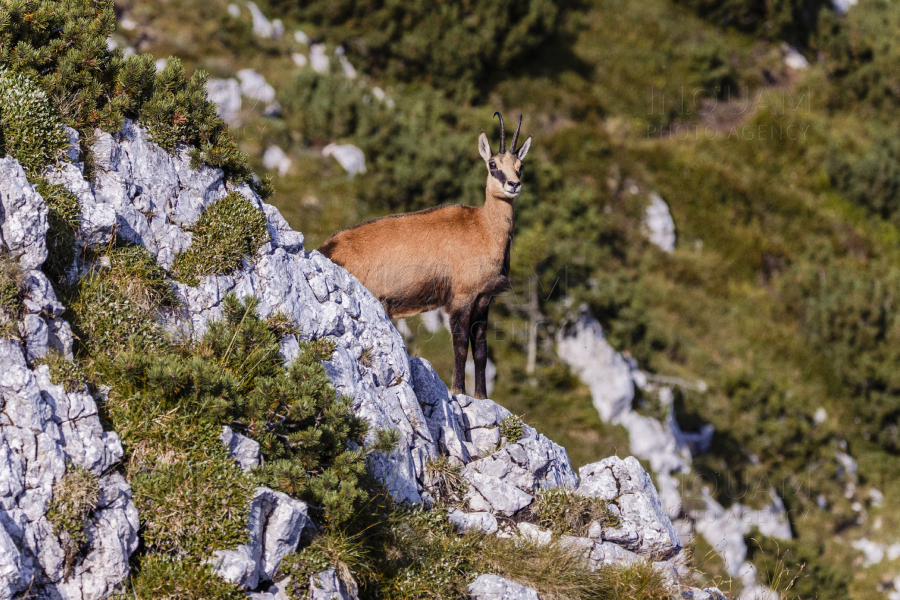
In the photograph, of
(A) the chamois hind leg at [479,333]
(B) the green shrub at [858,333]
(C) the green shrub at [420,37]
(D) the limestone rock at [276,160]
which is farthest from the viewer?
(C) the green shrub at [420,37]

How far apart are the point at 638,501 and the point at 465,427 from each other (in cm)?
Result: 287

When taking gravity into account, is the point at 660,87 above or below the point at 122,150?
below

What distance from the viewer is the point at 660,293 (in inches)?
1538

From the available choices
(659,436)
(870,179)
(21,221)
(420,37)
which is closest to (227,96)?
(420,37)

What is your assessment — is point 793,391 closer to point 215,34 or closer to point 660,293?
point 660,293

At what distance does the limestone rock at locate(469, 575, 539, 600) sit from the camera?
9.91m

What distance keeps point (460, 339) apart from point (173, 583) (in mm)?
6764

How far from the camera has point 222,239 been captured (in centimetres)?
1108

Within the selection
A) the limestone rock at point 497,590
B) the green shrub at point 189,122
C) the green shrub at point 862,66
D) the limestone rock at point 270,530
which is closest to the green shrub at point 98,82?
the green shrub at point 189,122

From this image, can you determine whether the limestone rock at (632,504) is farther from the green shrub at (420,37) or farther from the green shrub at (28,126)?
the green shrub at (420,37)

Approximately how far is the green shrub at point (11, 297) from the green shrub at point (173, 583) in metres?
2.82

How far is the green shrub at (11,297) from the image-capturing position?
839 centimetres

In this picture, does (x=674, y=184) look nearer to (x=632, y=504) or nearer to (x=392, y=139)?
(x=392, y=139)

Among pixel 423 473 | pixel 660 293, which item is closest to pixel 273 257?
pixel 423 473
